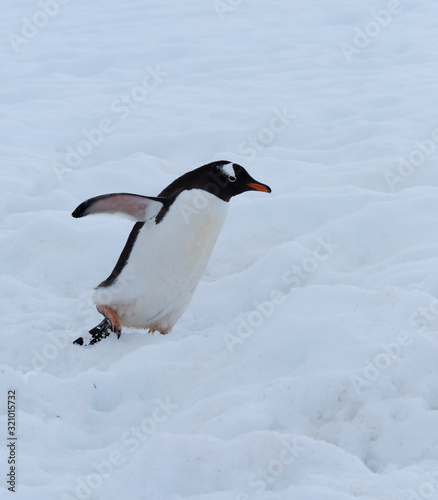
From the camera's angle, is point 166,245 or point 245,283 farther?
point 245,283

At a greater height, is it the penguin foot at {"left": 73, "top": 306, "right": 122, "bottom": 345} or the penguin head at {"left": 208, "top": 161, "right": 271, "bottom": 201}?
the penguin head at {"left": 208, "top": 161, "right": 271, "bottom": 201}

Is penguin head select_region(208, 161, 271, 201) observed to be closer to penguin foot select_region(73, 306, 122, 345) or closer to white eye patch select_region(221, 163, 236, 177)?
white eye patch select_region(221, 163, 236, 177)

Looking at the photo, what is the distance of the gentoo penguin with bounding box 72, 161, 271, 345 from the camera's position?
10.4ft

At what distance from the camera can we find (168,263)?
3.21 metres

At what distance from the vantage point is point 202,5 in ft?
37.6

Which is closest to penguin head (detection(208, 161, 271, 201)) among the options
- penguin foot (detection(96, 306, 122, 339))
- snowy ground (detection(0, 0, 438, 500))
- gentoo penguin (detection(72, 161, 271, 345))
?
gentoo penguin (detection(72, 161, 271, 345))

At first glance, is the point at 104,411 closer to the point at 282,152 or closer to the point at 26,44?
the point at 282,152

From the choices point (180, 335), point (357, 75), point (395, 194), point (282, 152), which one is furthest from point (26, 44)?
point (180, 335)

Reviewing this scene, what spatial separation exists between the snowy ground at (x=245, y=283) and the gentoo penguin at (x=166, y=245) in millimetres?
162

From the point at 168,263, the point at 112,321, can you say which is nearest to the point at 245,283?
the point at 168,263

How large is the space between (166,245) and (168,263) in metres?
0.08

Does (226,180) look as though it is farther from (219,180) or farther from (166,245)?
(166,245)

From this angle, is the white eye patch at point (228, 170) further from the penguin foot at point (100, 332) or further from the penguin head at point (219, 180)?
the penguin foot at point (100, 332)

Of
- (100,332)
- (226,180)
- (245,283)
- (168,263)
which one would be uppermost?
(226,180)
